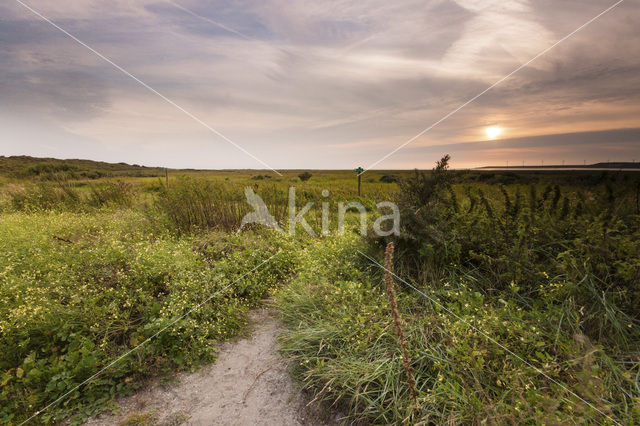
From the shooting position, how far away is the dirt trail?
290 cm

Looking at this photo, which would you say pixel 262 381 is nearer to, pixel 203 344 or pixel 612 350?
pixel 203 344

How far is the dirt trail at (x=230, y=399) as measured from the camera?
2.90m

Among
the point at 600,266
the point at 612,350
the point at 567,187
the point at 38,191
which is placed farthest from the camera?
the point at 38,191

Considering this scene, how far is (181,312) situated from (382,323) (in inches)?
103

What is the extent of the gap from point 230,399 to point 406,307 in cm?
226

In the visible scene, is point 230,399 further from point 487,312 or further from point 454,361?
point 487,312

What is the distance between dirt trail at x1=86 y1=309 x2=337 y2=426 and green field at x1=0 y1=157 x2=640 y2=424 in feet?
0.61

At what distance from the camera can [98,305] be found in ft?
13.7

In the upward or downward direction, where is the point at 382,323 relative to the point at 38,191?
downward

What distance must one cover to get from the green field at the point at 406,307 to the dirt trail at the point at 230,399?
19cm

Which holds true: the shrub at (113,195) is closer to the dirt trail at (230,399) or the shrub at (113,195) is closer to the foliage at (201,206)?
the foliage at (201,206)

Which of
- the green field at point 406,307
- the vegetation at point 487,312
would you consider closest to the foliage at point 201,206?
the green field at point 406,307

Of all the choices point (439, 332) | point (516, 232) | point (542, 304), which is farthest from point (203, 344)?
point (516, 232)

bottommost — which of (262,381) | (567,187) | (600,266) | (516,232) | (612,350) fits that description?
(262,381)
